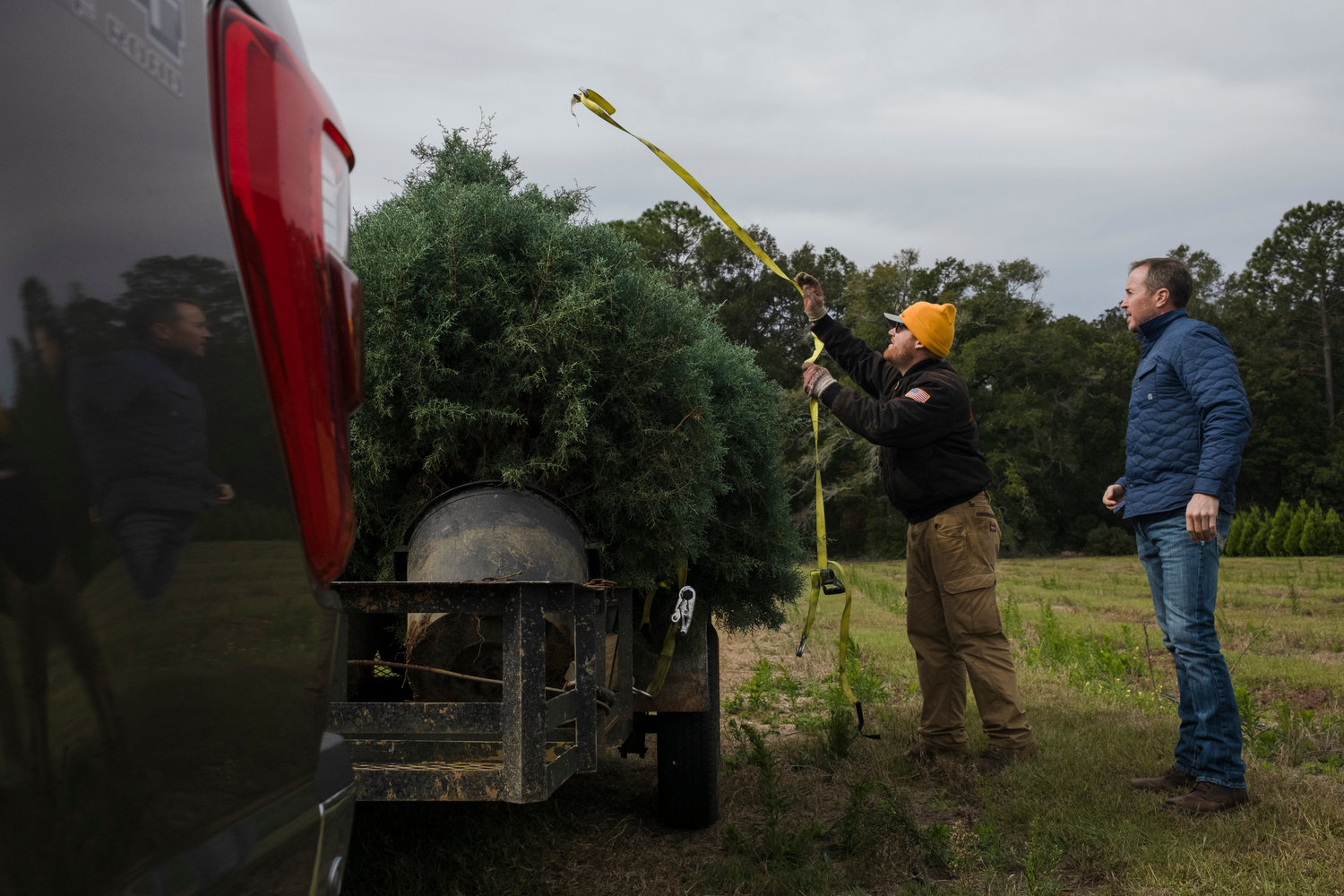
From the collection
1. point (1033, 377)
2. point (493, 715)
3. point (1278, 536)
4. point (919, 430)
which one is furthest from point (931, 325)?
point (1033, 377)

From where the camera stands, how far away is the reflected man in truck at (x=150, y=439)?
2.71 ft

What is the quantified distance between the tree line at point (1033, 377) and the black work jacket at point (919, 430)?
A: 2949 centimetres

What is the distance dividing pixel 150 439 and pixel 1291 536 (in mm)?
32019

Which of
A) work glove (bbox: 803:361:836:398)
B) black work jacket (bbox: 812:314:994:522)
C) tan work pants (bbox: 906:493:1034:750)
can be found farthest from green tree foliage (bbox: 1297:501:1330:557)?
work glove (bbox: 803:361:836:398)

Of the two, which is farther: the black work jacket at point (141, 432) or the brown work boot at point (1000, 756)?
the brown work boot at point (1000, 756)

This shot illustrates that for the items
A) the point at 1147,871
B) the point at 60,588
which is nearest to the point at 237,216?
the point at 60,588

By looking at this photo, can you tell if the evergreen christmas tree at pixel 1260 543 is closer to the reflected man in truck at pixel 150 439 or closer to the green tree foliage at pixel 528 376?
the green tree foliage at pixel 528 376

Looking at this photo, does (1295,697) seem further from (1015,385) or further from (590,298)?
(1015,385)

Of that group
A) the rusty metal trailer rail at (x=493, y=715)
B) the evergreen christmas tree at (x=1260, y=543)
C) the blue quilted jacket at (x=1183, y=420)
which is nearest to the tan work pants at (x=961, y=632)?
the blue quilted jacket at (x=1183, y=420)

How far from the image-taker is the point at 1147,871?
10.4ft

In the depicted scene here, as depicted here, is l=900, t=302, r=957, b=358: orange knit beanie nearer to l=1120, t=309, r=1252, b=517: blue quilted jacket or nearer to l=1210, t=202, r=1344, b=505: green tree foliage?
l=1120, t=309, r=1252, b=517: blue quilted jacket

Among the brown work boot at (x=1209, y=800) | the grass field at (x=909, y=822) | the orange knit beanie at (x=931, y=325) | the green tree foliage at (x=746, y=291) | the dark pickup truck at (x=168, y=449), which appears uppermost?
the green tree foliage at (x=746, y=291)

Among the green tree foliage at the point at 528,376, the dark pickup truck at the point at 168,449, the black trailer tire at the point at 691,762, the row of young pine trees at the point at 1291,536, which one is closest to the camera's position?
the dark pickup truck at the point at 168,449

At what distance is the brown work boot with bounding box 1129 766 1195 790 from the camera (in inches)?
157
